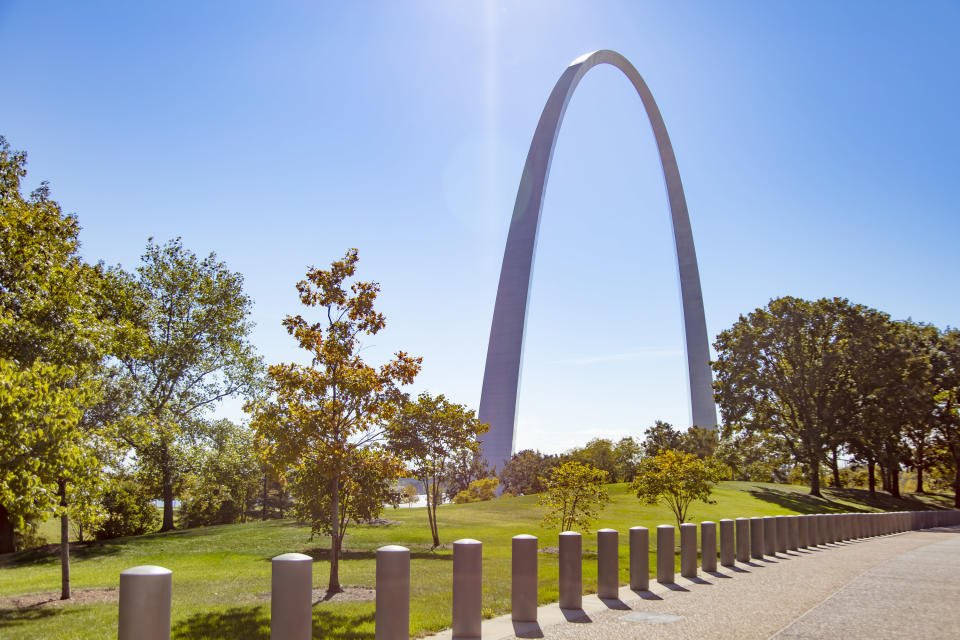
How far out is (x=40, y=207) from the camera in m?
16.0

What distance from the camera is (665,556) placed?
1176 centimetres

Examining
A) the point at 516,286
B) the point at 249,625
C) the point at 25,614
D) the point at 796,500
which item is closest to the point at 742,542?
the point at 249,625

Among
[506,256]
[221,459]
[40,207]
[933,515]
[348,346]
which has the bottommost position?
[933,515]

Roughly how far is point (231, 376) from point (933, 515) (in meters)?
37.3

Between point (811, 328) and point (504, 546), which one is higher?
point (811, 328)

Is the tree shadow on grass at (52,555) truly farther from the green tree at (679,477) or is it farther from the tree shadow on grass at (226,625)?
the green tree at (679,477)

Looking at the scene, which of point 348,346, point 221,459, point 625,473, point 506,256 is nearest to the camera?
point 348,346

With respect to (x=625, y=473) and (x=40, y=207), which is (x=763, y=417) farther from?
(x=40, y=207)

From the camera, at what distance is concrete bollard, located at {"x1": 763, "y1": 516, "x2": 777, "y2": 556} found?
16.8 metres

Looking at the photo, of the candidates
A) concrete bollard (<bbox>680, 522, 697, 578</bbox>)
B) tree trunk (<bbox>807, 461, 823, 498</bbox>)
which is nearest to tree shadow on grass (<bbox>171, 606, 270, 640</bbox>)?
concrete bollard (<bbox>680, 522, 697, 578</bbox>)

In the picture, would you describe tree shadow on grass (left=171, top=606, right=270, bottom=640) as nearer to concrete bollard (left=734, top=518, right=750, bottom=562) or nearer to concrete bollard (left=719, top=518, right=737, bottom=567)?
concrete bollard (left=719, top=518, right=737, bottom=567)

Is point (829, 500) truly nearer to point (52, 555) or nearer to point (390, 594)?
A: point (52, 555)

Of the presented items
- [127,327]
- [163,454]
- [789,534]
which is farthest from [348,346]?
[163,454]

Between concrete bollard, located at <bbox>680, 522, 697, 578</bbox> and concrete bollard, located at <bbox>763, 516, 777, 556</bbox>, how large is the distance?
509cm
